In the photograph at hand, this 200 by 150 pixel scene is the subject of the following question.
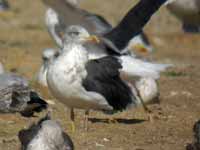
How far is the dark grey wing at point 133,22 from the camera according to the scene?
9.83 m

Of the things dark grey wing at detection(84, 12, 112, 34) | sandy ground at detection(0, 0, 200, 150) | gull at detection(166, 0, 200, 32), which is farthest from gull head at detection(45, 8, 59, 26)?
gull at detection(166, 0, 200, 32)

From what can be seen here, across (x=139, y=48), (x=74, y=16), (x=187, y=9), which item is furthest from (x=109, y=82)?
(x=139, y=48)

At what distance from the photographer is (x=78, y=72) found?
29.0 ft

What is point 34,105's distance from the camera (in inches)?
354

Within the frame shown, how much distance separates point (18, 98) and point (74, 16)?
2.77 m

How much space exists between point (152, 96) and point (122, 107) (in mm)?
1545

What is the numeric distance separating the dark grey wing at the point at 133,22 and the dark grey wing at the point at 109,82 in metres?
0.74

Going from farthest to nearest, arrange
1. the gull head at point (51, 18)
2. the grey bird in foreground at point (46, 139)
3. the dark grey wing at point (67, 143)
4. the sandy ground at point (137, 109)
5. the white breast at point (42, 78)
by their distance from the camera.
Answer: the gull head at point (51, 18), the white breast at point (42, 78), the sandy ground at point (137, 109), the dark grey wing at point (67, 143), the grey bird in foreground at point (46, 139)

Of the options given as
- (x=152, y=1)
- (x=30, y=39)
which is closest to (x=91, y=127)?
(x=152, y=1)

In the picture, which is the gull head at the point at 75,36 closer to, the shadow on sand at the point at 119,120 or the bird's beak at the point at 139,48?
the shadow on sand at the point at 119,120

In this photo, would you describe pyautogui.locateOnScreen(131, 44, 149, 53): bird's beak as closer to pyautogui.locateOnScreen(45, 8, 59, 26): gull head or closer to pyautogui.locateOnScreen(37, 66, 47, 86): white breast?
pyautogui.locateOnScreen(45, 8, 59, 26): gull head

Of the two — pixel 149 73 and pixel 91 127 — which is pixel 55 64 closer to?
pixel 91 127

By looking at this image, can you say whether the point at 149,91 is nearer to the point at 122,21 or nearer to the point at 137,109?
the point at 137,109

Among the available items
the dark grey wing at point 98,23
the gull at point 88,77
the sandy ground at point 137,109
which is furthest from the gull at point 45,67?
the gull at point 88,77
